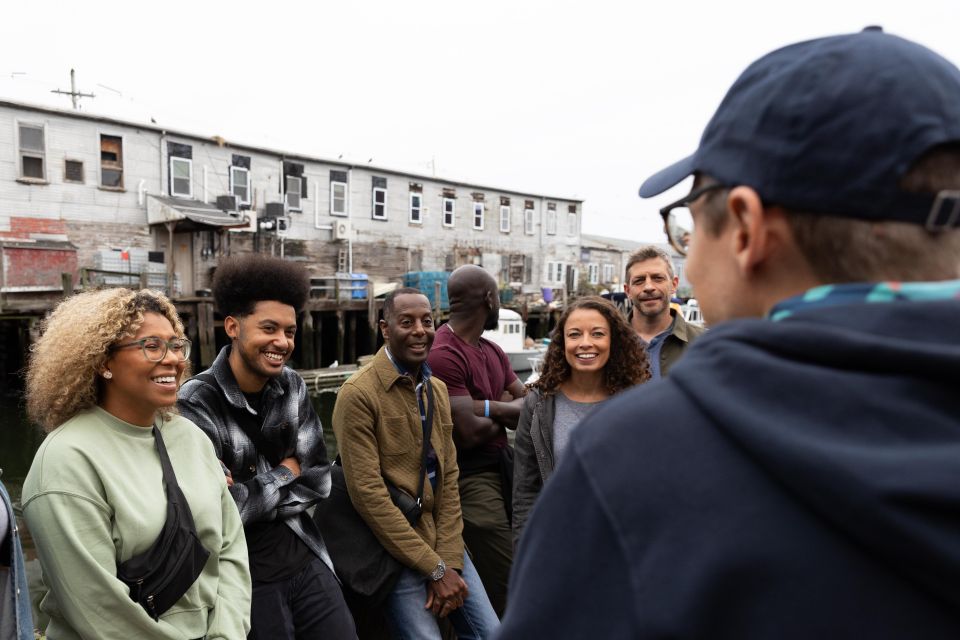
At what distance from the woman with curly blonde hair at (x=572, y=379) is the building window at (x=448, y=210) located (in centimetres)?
2582

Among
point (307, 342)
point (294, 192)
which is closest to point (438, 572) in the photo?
point (307, 342)

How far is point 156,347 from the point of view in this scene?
266 cm

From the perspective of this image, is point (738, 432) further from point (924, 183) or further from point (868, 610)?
point (924, 183)

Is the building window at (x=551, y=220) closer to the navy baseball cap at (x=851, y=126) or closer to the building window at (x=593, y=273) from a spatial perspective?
the building window at (x=593, y=273)

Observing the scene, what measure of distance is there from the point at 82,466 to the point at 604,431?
2217mm

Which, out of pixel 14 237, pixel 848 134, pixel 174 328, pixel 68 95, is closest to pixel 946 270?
pixel 848 134

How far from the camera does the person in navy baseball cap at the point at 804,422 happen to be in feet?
2.25

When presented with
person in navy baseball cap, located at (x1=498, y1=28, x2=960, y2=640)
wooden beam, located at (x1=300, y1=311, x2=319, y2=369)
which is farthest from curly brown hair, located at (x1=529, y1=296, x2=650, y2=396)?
wooden beam, located at (x1=300, y1=311, x2=319, y2=369)

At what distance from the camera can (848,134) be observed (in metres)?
0.80

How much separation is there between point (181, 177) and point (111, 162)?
6.94 feet

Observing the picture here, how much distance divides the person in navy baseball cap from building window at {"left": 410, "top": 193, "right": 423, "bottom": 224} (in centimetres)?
2745

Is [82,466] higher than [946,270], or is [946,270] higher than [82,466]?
[946,270]

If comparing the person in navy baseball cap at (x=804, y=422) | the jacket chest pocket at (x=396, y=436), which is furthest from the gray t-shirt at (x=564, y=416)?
the person in navy baseball cap at (x=804, y=422)

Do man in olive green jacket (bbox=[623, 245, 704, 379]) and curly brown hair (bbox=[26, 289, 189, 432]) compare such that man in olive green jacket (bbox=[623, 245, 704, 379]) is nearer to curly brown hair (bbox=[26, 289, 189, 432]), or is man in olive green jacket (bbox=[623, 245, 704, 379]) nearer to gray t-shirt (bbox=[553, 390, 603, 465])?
gray t-shirt (bbox=[553, 390, 603, 465])
